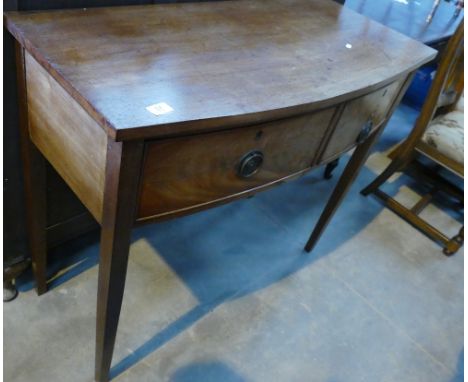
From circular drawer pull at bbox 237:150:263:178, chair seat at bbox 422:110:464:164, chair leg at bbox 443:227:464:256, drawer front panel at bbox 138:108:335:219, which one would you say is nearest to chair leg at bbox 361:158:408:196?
chair seat at bbox 422:110:464:164

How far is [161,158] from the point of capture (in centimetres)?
59

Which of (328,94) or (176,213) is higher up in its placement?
(328,94)

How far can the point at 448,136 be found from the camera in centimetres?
157

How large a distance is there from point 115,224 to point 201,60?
30cm

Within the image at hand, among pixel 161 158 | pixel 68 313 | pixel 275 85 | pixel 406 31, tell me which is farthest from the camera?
pixel 406 31

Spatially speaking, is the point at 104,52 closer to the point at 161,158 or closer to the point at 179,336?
the point at 161,158

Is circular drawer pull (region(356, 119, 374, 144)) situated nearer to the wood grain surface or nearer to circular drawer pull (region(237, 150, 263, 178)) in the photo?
circular drawer pull (region(237, 150, 263, 178))

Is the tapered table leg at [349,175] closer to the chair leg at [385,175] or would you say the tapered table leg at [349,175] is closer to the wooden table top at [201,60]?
the wooden table top at [201,60]

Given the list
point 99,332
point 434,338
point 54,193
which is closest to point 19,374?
point 99,332

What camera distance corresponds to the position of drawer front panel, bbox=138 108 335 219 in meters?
0.61

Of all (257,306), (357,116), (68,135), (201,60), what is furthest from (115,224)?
(257,306)

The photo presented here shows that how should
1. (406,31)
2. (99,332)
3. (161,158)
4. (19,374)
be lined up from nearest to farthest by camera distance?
1. (161,158)
2. (99,332)
3. (19,374)
4. (406,31)

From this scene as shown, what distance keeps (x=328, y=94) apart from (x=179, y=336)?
2.51ft

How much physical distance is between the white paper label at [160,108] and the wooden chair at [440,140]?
45.4 inches
